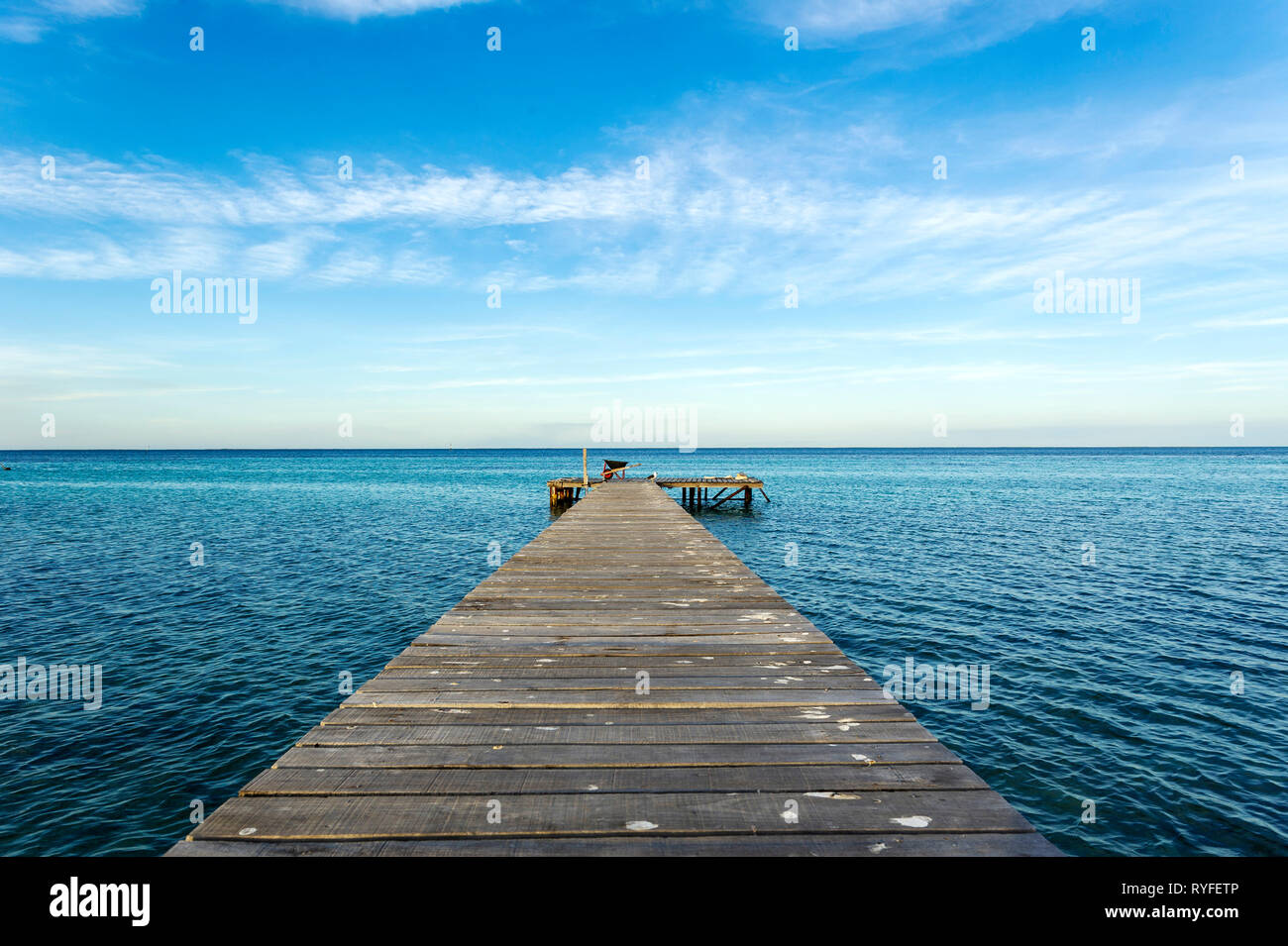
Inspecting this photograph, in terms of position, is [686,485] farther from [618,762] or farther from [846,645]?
[618,762]

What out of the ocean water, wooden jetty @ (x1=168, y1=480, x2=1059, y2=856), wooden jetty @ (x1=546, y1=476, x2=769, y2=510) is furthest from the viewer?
wooden jetty @ (x1=546, y1=476, x2=769, y2=510)

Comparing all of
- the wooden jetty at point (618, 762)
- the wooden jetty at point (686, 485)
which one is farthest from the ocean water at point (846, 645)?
the wooden jetty at point (686, 485)

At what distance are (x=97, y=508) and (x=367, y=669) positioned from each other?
41.4 m

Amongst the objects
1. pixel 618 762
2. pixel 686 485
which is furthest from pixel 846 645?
pixel 686 485

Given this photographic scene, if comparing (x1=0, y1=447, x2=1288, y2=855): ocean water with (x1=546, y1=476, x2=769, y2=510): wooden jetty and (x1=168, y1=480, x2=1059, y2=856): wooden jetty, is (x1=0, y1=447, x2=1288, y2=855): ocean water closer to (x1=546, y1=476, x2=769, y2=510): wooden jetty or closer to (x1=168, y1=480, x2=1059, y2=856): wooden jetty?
(x1=168, y1=480, x2=1059, y2=856): wooden jetty

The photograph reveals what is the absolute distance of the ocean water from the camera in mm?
7422

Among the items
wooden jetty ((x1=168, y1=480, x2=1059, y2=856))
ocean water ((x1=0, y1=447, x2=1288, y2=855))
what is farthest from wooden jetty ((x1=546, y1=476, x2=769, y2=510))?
wooden jetty ((x1=168, y1=480, x2=1059, y2=856))

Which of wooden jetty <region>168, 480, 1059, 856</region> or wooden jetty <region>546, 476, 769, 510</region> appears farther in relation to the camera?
wooden jetty <region>546, 476, 769, 510</region>

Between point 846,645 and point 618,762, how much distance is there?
10.3 meters

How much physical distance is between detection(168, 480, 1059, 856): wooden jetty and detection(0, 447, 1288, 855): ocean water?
14.5 ft

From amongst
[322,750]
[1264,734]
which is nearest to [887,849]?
[322,750]

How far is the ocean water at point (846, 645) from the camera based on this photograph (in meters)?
7.42

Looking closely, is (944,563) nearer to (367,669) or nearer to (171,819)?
(367,669)

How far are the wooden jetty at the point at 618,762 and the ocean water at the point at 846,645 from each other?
4422 mm
